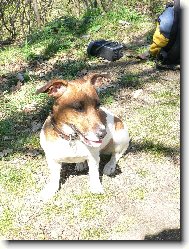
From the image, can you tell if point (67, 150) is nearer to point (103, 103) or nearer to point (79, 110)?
point (79, 110)

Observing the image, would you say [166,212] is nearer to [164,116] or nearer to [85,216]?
[85,216]

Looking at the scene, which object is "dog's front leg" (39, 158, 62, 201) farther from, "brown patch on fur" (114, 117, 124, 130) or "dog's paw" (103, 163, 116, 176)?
"brown patch on fur" (114, 117, 124, 130)

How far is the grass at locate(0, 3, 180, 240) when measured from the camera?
496 cm

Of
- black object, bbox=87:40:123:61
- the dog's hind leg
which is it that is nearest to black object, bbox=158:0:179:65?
black object, bbox=87:40:123:61

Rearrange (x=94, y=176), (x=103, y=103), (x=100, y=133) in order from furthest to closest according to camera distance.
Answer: (x=103, y=103), (x=94, y=176), (x=100, y=133)

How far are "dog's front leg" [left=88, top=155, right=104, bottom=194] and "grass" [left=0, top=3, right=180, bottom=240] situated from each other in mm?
80

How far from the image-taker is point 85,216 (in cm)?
497

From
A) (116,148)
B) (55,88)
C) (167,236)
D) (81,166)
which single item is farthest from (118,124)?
(167,236)

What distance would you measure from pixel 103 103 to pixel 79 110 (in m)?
2.58

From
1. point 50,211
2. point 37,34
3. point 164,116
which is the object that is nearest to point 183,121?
point 164,116

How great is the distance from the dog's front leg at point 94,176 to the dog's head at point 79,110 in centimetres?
42

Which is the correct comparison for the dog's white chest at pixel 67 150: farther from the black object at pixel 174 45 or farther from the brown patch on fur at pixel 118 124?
the black object at pixel 174 45

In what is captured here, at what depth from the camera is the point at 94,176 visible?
201 inches

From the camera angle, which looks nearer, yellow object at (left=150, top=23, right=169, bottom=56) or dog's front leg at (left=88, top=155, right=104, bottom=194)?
dog's front leg at (left=88, top=155, right=104, bottom=194)
